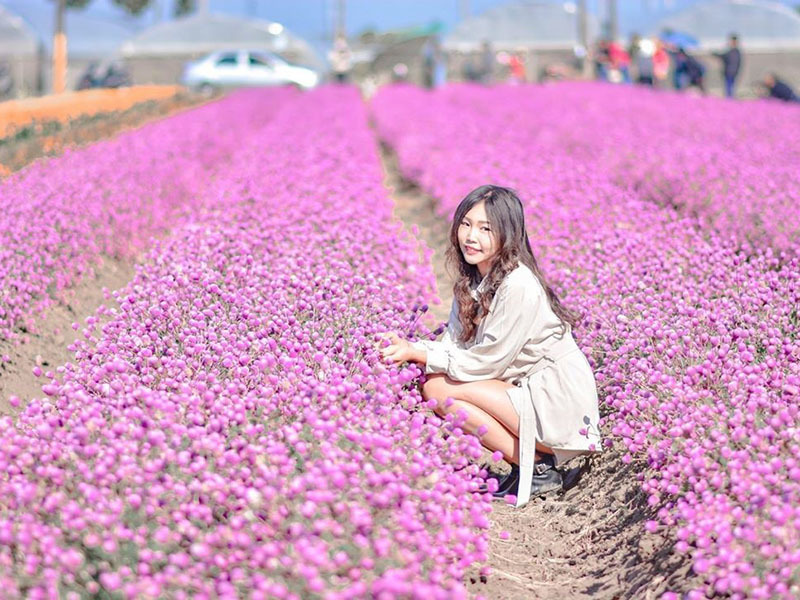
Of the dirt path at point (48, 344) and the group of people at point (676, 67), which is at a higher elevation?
the dirt path at point (48, 344)

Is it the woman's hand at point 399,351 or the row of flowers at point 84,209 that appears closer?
the woman's hand at point 399,351

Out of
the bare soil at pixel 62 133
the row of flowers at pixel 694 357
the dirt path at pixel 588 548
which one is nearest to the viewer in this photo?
the row of flowers at pixel 694 357

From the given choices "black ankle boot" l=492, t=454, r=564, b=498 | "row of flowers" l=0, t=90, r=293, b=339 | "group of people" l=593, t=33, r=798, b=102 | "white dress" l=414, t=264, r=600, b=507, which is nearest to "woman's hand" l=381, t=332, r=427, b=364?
"white dress" l=414, t=264, r=600, b=507

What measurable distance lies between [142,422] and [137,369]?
2.60 feet

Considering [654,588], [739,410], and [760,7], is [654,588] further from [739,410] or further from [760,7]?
[760,7]

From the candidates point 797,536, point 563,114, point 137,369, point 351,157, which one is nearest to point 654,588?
point 797,536

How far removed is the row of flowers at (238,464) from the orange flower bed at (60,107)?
10.5 metres

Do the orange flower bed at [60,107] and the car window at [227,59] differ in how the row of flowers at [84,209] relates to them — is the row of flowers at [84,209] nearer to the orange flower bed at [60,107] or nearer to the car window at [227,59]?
the orange flower bed at [60,107]

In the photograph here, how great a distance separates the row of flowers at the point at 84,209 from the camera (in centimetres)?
606

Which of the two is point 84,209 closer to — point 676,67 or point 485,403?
point 485,403

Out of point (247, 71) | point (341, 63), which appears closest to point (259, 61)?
point (247, 71)

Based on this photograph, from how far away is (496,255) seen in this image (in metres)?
4.26

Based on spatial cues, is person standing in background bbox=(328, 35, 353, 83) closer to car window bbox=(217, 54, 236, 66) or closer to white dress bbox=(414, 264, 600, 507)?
car window bbox=(217, 54, 236, 66)

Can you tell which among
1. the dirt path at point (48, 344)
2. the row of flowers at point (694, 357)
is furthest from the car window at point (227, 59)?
the dirt path at point (48, 344)
